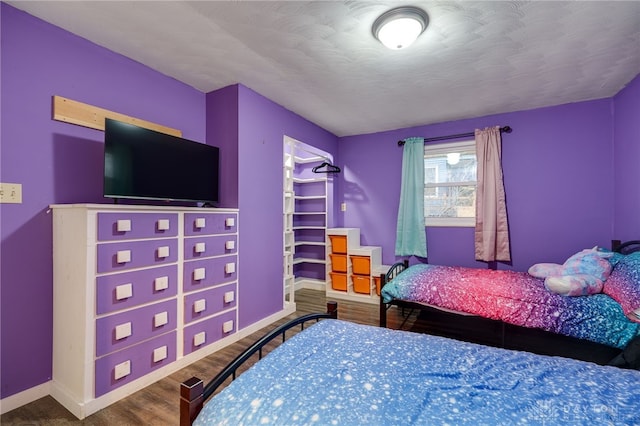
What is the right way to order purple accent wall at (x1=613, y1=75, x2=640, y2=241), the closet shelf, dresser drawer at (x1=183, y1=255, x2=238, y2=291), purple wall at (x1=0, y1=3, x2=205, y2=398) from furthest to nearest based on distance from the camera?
1. the closet shelf
2. purple accent wall at (x1=613, y1=75, x2=640, y2=241)
3. dresser drawer at (x1=183, y1=255, x2=238, y2=291)
4. purple wall at (x1=0, y1=3, x2=205, y2=398)

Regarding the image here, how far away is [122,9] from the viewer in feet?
5.82

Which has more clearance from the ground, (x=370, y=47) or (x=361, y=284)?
(x=370, y=47)

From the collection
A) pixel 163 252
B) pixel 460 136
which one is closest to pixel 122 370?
pixel 163 252

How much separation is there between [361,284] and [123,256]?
297 cm

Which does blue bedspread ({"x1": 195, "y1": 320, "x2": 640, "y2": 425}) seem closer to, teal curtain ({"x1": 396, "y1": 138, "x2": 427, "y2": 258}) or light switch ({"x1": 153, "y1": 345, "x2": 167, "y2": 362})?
light switch ({"x1": 153, "y1": 345, "x2": 167, "y2": 362})

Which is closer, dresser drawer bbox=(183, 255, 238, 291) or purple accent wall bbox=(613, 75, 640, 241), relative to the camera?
dresser drawer bbox=(183, 255, 238, 291)

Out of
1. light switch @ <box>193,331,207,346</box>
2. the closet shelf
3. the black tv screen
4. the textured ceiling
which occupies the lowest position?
light switch @ <box>193,331,207,346</box>

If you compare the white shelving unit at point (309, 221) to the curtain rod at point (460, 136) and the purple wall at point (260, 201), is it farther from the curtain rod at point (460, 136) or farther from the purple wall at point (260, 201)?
the curtain rod at point (460, 136)

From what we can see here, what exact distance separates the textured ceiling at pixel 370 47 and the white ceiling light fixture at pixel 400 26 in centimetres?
5

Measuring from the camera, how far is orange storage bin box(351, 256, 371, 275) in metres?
3.96

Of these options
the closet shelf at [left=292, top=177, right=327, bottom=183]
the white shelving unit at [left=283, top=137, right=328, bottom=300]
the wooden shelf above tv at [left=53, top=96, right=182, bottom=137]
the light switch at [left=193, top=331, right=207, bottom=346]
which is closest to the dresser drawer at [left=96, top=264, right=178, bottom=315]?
the light switch at [left=193, top=331, right=207, bottom=346]

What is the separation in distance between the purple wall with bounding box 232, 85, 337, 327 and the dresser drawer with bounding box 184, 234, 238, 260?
0.16 meters

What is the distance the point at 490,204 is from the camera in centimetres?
349

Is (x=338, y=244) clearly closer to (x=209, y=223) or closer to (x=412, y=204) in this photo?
(x=412, y=204)
